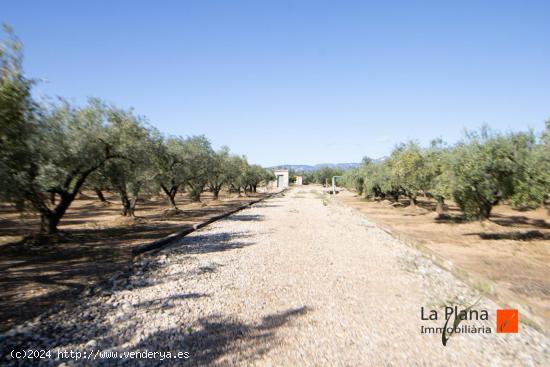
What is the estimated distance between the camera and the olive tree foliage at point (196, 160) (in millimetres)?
29030

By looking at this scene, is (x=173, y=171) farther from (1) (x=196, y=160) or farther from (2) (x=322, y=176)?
(2) (x=322, y=176)

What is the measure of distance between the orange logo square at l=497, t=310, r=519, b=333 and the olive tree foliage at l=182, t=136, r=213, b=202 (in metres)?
25.2

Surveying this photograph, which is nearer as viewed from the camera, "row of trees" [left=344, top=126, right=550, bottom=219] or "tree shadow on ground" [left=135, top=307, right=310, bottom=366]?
"tree shadow on ground" [left=135, top=307, right=310, bottom=366]

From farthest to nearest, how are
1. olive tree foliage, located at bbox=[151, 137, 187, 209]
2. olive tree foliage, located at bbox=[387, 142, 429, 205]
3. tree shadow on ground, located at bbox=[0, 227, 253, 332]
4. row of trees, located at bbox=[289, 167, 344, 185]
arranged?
1. row of trees, located at bbox=[289, 167, 344, 185]
2. olive tree foliage, located at bbox=[387, 142, 429, 205]
3. olive tree foliage, located at bbox=[151, 137, 187, 209]
4. tree shadow on ground, located at bbox=[0, 227, 253, 332]

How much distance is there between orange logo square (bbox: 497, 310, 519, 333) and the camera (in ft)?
18.9

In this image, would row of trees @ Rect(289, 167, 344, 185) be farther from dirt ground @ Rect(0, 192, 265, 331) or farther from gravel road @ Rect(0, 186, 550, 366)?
gravel road @ Rect(0, 186, 550, 366)

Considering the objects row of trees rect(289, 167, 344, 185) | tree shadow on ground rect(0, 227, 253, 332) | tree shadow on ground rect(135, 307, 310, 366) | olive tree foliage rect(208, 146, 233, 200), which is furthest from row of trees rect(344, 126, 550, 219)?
row of trees rect(289, 167, 344, 185)

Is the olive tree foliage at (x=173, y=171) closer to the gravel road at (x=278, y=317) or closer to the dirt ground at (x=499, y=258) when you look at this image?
the gravel road at (x=278, y=317)

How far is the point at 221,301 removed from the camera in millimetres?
6910

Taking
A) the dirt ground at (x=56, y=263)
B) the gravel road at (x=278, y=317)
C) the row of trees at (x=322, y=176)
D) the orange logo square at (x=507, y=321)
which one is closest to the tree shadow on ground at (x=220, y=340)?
the gravel road at (x=278, y=317)

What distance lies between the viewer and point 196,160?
1192 inches

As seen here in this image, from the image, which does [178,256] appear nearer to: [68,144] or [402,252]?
[68,144]

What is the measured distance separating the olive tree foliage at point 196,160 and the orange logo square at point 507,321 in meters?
25.2

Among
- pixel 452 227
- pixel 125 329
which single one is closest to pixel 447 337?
pixel 125 329
